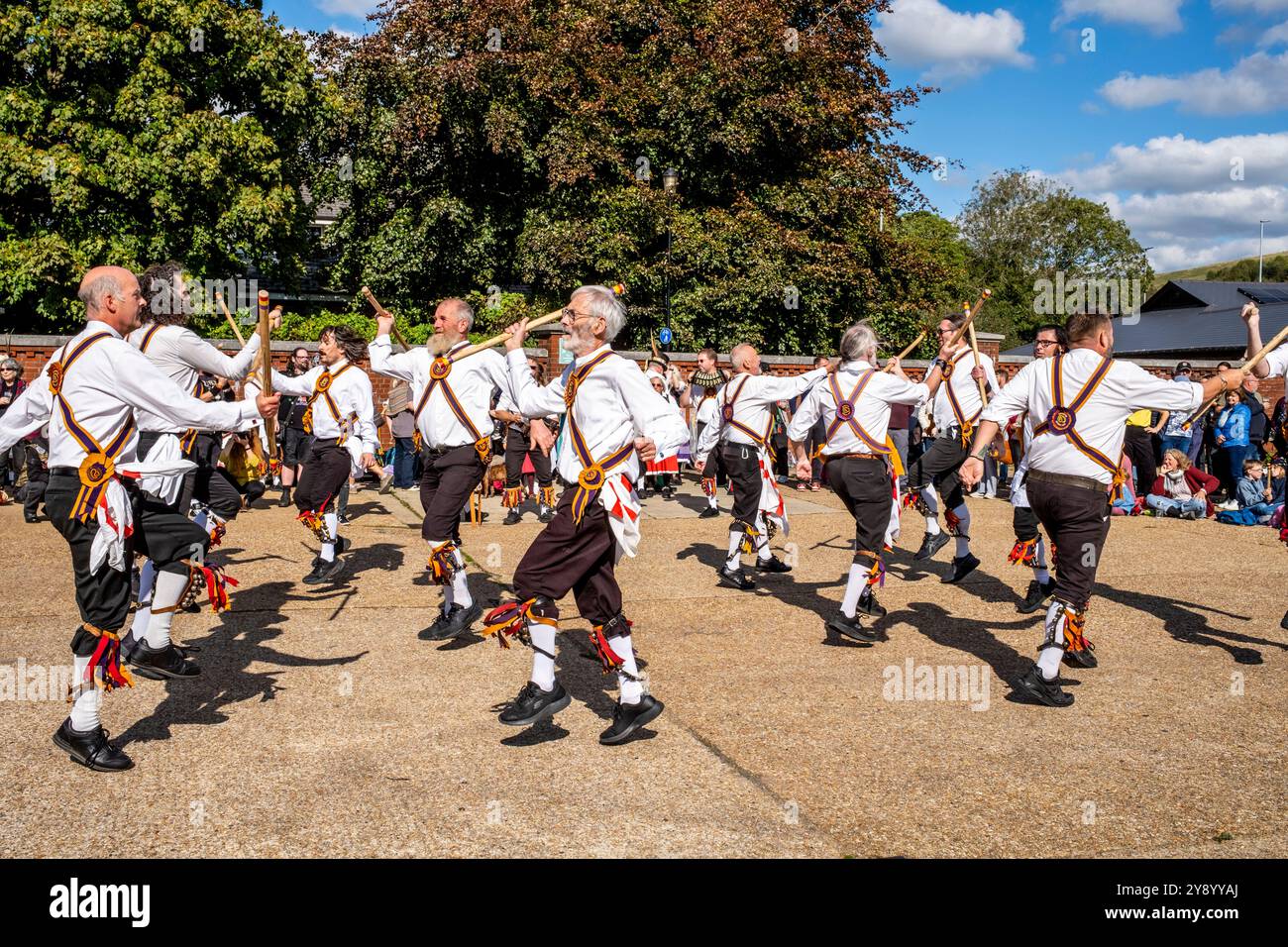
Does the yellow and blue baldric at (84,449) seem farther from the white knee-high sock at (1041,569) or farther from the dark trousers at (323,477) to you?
the white knee-high sock at (1041,569)

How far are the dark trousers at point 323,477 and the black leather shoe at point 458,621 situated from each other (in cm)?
220

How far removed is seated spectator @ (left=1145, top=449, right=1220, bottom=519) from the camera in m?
13.1

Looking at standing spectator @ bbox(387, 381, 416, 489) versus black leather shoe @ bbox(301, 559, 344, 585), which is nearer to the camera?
black leather shoe @ bbox(301, 559, 344, 585)

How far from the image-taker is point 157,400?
4.36 meters

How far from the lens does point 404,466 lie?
15.2 metres

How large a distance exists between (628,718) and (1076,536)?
265cm

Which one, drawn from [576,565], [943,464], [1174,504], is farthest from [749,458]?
[1174,504]

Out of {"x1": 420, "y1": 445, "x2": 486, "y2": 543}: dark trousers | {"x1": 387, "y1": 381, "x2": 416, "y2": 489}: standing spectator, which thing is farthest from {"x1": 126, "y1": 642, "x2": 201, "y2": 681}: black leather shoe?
{"x1": 387, "y1": 381, "x2": 416, "y2": 489}: standing spectator

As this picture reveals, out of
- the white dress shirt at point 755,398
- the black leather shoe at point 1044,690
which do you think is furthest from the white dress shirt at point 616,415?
the white dress shirt at point 755,398

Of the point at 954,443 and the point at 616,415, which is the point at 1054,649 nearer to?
the point at 616,415

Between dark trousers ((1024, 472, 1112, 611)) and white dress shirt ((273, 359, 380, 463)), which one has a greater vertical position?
white dress shirt ((273, 359, 380, 463))

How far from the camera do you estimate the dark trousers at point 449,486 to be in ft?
22.3

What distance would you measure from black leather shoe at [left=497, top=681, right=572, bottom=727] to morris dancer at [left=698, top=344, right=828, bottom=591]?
145 inches

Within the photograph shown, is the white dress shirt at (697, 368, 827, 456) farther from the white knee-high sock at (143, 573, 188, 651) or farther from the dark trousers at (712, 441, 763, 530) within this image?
the white knee-high sock at (143, 573, 188, 651)
